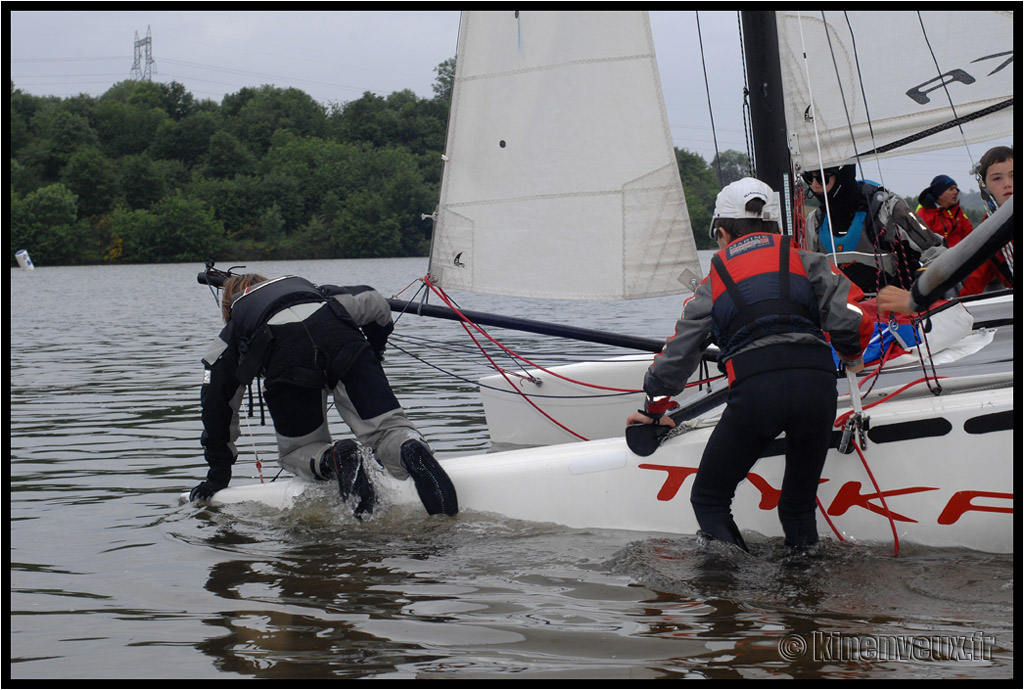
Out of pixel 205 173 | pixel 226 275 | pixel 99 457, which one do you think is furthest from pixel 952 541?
pixel 205 173

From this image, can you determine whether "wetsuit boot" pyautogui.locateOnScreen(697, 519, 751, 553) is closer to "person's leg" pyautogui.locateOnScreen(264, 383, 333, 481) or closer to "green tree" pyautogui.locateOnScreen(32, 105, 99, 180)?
"person's leg" pyautogui.locateOnScreen(264, 383, 333, 481)

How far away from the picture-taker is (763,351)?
3975mm

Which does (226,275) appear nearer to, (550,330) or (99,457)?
(550,330)

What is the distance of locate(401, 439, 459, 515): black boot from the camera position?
5.13 meters

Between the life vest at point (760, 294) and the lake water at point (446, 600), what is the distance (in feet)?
3.16

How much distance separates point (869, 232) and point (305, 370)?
329 centimetres

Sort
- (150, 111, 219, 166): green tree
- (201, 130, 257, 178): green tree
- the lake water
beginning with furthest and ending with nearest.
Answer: (150, 111, 219, 166): green tree
(201, 130, 257, 178): green tree
the lake water

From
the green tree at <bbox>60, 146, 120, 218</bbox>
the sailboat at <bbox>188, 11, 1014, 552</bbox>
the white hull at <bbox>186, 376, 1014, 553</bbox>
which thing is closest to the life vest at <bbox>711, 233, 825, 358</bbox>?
the white hull at <bbox>186, 376, 1014, 553</bbox>

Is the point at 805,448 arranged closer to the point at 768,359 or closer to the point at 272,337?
the point at 768,359

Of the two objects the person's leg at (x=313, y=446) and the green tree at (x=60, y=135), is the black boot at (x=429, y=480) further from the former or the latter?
the green tree at (x=60, y=135)

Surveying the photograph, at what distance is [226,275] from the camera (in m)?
5.72

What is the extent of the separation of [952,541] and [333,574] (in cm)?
259

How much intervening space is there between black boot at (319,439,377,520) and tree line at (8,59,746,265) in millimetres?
48304

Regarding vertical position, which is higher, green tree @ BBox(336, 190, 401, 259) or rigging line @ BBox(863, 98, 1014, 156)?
green tree @ BBox(336, 190, 401, 259)
